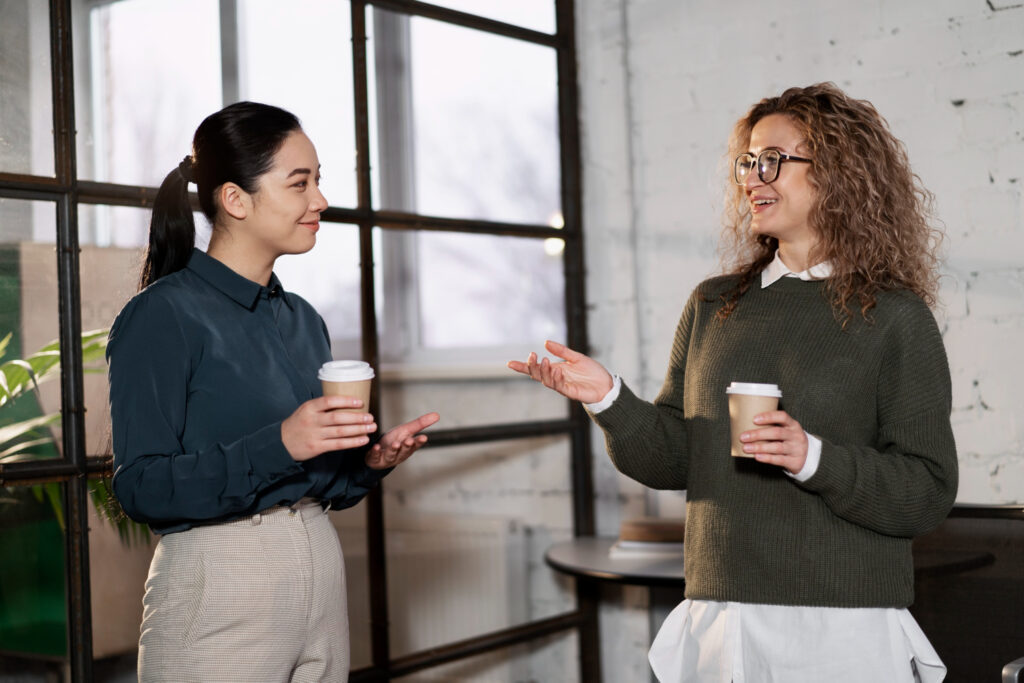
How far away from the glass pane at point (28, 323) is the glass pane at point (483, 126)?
879 mm

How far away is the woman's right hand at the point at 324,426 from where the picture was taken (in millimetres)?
1336

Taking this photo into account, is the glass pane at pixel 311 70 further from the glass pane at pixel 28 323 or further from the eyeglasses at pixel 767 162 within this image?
the eyeglasses at pixel 767 162

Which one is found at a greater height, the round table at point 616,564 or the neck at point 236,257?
the neck at point 236,257

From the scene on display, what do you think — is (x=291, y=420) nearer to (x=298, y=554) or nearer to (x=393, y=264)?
(x=298, y=554)

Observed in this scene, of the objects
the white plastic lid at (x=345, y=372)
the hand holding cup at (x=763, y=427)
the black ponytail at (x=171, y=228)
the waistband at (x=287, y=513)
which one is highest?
the black ponytail at (x=171, y=228)

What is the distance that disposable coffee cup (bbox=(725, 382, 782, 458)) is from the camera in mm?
1372

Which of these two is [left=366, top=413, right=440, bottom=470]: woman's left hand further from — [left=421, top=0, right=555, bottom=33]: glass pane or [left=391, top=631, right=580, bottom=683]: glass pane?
[left=421, top=0, right=555, bottom=33]: glass pane

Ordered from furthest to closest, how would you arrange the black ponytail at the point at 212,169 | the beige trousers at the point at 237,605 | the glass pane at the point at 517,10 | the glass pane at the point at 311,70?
the glass pane at the point at 517,10 < the glass pane at the point at 311,70 < the black ponytail at the point at 212,169 < the beige trousers at the point at 237,605

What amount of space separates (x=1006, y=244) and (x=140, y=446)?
72.9 inches

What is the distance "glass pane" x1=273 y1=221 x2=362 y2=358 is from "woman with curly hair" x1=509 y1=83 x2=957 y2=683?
0.79 meters

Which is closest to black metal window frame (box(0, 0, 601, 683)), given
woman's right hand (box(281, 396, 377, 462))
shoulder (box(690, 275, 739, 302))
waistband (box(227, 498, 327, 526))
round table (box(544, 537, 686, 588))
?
round table (box(544, 537, 686, 588))

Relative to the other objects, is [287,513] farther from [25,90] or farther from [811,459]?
[25,90]

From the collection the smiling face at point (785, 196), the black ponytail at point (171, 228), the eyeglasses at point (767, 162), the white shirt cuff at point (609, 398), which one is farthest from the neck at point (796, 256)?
the black ponytail at point (171, 228)

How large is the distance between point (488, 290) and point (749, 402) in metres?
1.51
